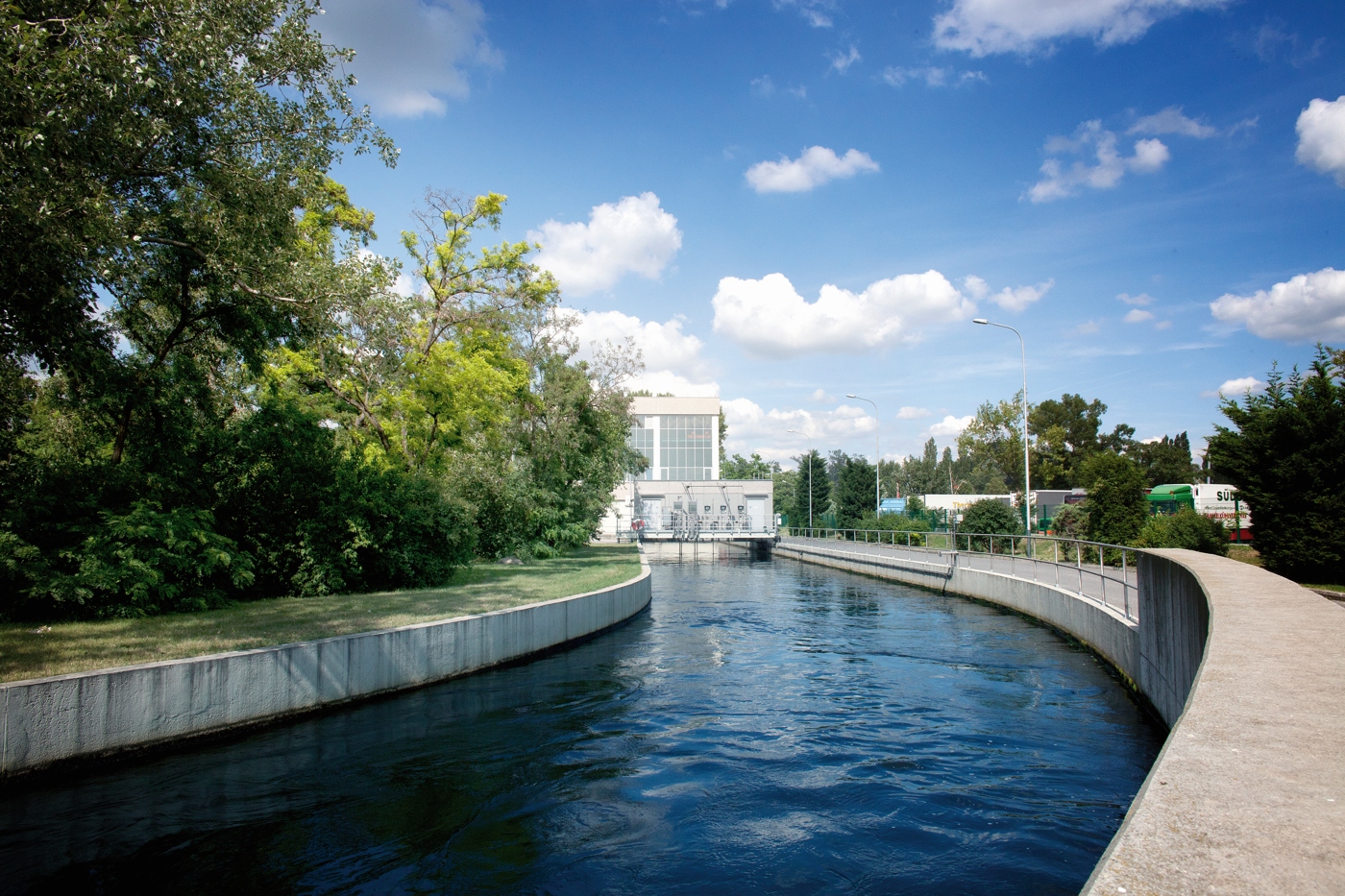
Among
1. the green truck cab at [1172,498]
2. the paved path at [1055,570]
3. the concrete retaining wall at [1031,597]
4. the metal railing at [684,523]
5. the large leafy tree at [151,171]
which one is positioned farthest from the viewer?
the metal railing at [684,523]

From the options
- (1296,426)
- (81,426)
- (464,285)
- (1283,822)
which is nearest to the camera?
(1283,822)

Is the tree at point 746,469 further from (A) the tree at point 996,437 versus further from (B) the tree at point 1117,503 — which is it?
(B) the tree at point 1117,503

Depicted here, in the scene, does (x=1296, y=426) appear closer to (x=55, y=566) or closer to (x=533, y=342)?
(x=55, y=566)

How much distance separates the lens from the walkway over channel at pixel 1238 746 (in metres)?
2.76

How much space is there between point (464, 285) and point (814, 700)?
67.4 ft

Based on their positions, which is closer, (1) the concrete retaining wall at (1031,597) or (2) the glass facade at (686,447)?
(1) the concrete retaining wall at (1031,597)

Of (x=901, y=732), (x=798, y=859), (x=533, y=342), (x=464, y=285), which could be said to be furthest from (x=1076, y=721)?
(x=533, y=342)

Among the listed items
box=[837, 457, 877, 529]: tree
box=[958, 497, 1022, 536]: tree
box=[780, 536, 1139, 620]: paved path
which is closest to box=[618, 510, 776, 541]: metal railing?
box=[837, 457, 877, 529]: tree

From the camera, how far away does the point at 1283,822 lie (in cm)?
311

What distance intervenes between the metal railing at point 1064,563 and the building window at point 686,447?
39.4 m

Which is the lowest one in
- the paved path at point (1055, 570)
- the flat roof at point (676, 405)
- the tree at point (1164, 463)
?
the paved path at point (1055, 570)

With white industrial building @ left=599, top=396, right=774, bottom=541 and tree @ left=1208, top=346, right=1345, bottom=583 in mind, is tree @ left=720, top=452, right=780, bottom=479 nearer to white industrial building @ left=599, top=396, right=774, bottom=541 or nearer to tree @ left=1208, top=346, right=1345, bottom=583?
white industrial building @ left=599, top=396, right=774, bottom=541

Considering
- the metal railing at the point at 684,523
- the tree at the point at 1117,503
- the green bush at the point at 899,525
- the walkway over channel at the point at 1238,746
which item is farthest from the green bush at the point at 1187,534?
the metal railing at the point at 684,523

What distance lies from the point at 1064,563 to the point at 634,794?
46.9 feet
